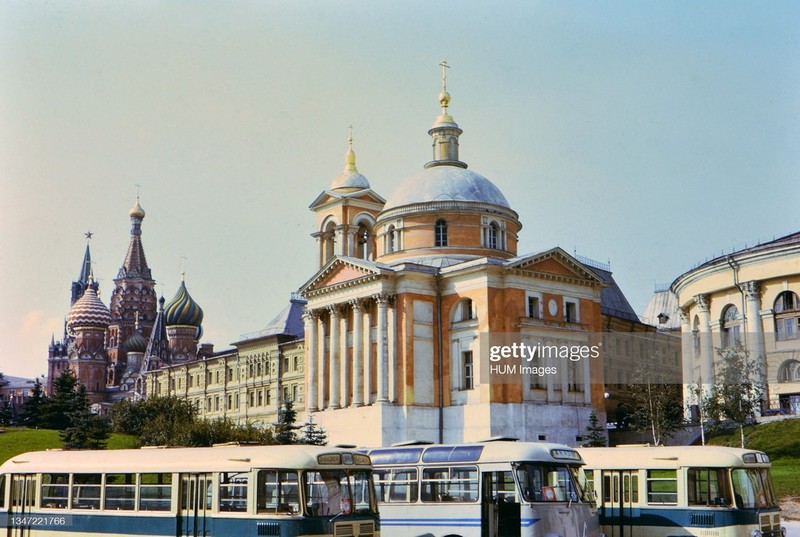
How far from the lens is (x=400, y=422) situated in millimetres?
61000

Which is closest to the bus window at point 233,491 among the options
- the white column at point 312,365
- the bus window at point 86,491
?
the bus window at point 86,491

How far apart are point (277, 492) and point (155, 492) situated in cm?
339

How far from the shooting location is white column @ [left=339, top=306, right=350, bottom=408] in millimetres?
64938

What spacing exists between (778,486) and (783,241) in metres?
27.3

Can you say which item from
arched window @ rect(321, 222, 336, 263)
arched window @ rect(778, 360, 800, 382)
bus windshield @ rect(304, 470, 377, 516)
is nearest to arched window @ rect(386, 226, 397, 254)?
arched window @ rect(321, 222, 336, 263)

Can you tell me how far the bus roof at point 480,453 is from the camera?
2144 cm

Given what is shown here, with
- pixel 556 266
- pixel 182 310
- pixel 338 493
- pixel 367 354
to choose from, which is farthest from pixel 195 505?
pixel 182 310

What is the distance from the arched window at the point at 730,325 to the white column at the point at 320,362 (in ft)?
82.6

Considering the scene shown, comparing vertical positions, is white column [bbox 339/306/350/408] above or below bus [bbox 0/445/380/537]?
above

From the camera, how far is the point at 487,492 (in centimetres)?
2211

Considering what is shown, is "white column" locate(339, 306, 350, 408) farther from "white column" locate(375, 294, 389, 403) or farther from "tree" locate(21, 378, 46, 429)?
"tree" locate(21, 378, 46, 429)

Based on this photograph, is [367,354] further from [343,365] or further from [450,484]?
[450,484]

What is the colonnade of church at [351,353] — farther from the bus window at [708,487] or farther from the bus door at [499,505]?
the bus door at [499,505]

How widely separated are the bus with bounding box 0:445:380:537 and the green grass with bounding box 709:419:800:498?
2294 centimetres
